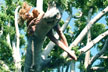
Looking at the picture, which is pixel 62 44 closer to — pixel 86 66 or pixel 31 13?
pixel 31 13

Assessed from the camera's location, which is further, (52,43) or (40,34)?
(52,43)

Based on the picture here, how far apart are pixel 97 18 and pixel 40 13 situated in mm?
3963

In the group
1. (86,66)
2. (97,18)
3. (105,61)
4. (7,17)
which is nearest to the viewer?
(97,18)

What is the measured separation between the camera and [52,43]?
26.3 feet

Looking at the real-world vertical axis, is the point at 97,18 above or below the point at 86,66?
above

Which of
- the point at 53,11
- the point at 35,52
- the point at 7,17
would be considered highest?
the point at 7,17

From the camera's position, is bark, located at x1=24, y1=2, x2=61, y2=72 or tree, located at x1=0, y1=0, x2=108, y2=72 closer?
bark, located at x1=24, y1=2, x2=61, y2=72

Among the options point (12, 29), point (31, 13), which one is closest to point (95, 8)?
point (12, 29)

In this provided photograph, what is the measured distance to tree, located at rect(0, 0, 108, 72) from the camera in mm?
5730

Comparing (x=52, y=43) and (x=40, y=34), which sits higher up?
(x=52, y=43)

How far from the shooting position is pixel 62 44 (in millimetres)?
6254

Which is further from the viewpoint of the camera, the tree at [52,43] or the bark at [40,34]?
the tree at [52,43]

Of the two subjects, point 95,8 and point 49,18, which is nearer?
point 49,18

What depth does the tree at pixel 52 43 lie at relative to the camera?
5.73m
